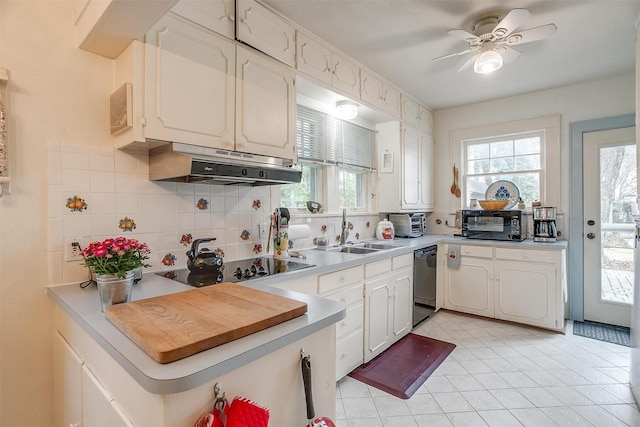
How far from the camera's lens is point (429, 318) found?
3354 mm

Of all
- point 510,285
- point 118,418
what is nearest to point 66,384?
point 118,418

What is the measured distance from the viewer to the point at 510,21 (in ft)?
6.19

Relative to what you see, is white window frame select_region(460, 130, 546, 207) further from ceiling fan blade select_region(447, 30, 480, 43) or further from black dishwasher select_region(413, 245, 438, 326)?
ceiling fan blade select_region(447, 30, 480, 43)

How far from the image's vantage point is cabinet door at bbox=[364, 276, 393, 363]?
234 cm

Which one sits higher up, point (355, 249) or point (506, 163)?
point (506, 163)

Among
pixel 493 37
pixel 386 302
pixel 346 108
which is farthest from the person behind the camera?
pixel 346 108

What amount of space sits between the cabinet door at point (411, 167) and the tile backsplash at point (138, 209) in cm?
174

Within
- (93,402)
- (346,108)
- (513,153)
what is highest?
(346,108)

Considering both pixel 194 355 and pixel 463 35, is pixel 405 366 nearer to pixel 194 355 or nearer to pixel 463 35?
pixel 194 355

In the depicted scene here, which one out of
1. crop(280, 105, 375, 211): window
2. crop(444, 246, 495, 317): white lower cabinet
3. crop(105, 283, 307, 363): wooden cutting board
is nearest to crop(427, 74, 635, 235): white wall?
crop(444, 246, 495, 317): white lower cabinet

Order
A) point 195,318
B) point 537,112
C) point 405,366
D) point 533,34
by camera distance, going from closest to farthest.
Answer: point 195,318, point 533,34, point 405,366, point 537,112

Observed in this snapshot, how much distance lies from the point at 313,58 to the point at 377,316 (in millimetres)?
1995

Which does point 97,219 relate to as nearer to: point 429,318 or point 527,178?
point 429,318

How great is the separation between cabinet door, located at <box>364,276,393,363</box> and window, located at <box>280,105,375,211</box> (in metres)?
0.87
